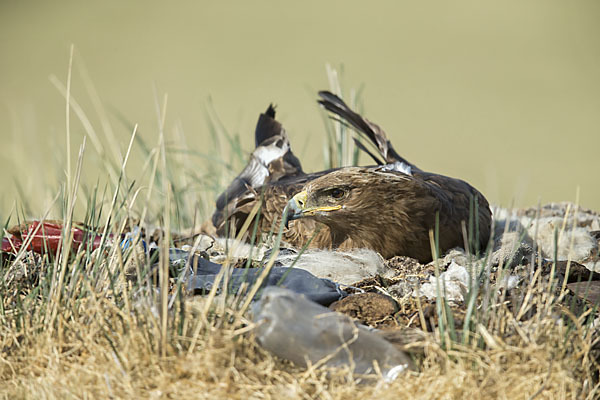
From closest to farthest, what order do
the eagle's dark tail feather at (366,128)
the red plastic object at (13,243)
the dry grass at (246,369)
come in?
1. the dry grass at (246,369)
2. the red plastic object at (13,243)
3. the eagle's dark tail feather at (366,128)

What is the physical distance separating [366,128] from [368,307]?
1954mm

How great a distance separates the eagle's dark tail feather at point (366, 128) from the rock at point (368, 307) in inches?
66.4

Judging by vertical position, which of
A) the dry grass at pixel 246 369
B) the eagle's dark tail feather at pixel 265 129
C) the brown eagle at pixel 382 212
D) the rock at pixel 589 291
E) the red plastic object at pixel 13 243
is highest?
the eagle's dark tail feather at pixel 265 129

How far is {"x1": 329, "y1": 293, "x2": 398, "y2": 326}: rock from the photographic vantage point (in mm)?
2490

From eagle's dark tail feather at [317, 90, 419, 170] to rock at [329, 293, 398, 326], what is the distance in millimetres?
1686

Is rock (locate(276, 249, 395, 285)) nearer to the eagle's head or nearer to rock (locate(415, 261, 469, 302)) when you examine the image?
the eagle's head

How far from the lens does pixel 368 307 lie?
8.34ft

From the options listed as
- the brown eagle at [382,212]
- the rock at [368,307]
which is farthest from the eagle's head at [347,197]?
the rock at [368,307]

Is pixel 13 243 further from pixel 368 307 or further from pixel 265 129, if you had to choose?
pixel 265 129

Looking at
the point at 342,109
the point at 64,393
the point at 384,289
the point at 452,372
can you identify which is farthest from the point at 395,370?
the point at 342,109

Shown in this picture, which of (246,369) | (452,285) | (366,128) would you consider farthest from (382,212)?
(246,369)

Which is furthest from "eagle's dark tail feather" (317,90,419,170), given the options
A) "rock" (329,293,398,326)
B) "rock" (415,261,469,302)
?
Result: "rock" (329,293,398,326)

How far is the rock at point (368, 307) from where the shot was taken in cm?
249

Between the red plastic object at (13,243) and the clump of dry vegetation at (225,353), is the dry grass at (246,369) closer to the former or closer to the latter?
the clump of dry vegetation at (225,353)
